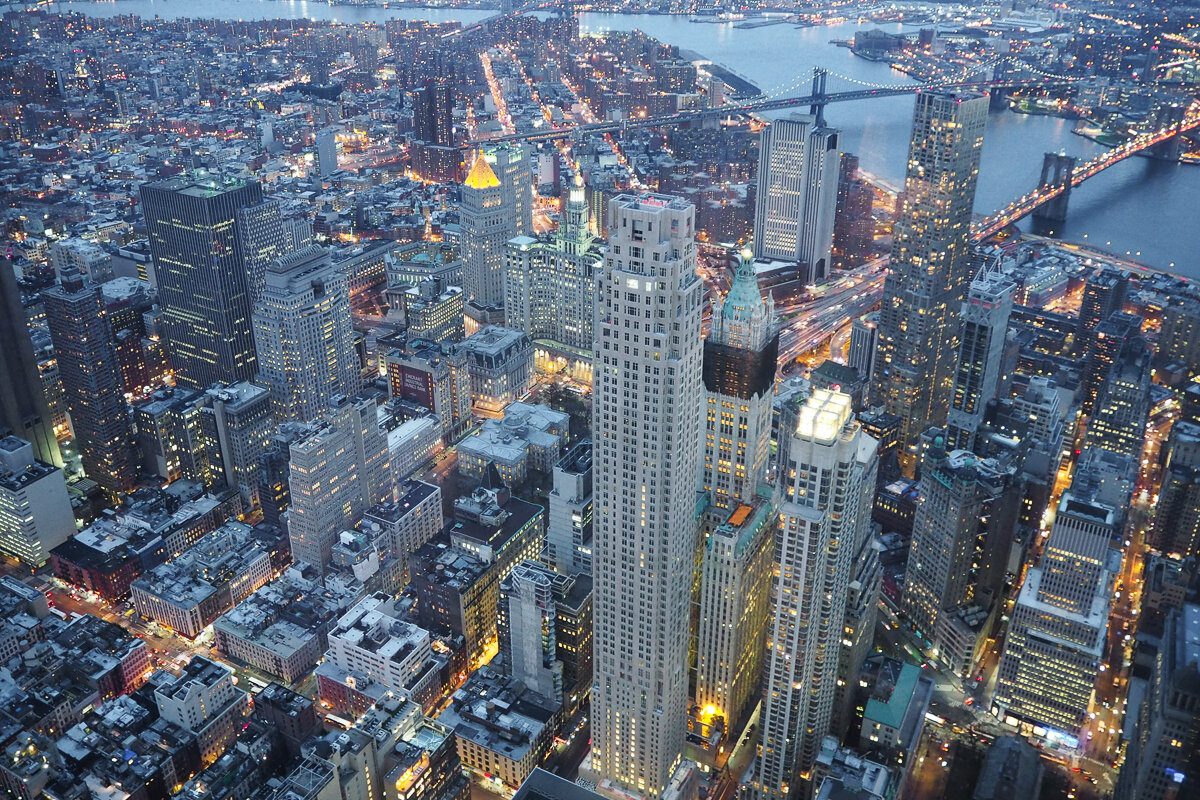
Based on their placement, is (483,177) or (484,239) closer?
(483,177)

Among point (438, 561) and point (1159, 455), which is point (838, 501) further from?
point (1159, 455)

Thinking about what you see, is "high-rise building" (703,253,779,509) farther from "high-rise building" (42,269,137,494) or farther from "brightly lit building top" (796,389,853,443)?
"high-rise building" (42,269,137,494)

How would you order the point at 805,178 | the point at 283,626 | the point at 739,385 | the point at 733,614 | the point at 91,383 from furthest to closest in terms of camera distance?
1. the point at 805,178
2. the point at 91,383
3. the point at 283,626
4. the point at 739,385
5. the point at 733,614

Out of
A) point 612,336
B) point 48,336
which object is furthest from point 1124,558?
point 48,336

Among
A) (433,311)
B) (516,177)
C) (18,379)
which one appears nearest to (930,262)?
(433,311)

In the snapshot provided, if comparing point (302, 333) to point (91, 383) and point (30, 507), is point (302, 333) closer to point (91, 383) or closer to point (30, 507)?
point (91, 383)

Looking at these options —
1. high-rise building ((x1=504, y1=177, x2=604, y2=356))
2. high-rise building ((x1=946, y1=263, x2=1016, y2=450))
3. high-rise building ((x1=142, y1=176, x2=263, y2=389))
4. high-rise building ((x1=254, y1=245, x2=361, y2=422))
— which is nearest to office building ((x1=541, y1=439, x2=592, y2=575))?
high-rise building ((x1=946, y1=263, x2=1016, y2=450))
